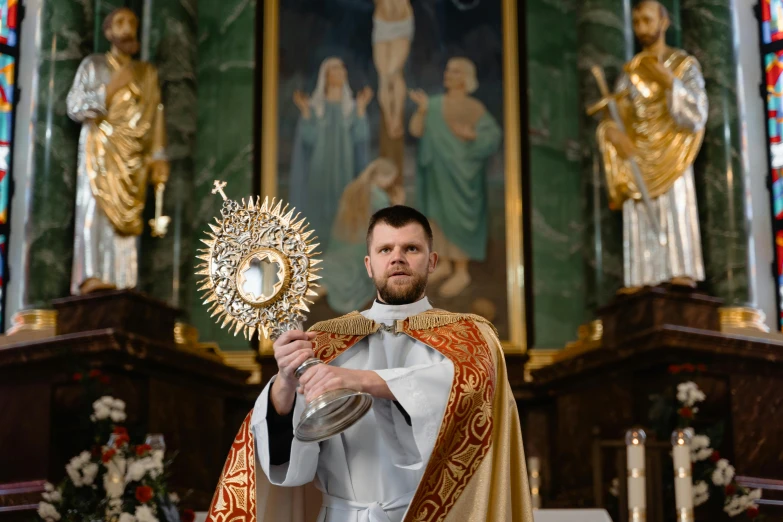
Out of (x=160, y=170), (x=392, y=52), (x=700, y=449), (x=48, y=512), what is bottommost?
(x=48, y=512)

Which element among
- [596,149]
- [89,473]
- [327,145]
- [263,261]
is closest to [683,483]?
[263,261]

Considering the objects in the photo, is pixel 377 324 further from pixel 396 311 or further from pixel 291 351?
pixel 291 351

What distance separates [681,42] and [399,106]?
2.25 meters

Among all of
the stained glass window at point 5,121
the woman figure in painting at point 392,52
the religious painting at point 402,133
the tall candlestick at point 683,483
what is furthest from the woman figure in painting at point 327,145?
the tall candlestick at point 683,483

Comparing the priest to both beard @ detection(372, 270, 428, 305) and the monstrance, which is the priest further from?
the monstrance

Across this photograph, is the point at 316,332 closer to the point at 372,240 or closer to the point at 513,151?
the point at 372,240

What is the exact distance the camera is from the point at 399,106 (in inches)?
413

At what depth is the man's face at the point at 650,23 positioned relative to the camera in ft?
31.2

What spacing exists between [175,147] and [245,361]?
5.78 ft

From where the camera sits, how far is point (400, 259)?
3.91 m

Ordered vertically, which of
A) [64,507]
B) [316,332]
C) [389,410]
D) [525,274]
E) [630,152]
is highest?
[630,152]

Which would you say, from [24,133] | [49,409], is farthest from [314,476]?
[24,133]

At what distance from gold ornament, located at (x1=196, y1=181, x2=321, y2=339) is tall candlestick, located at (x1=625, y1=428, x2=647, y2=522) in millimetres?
2400

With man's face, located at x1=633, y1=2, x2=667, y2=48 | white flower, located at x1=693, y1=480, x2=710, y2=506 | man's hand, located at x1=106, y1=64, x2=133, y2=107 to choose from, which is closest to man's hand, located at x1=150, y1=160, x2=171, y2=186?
man's hand, located at x1=106, y1=64, x2=133, y2=107
